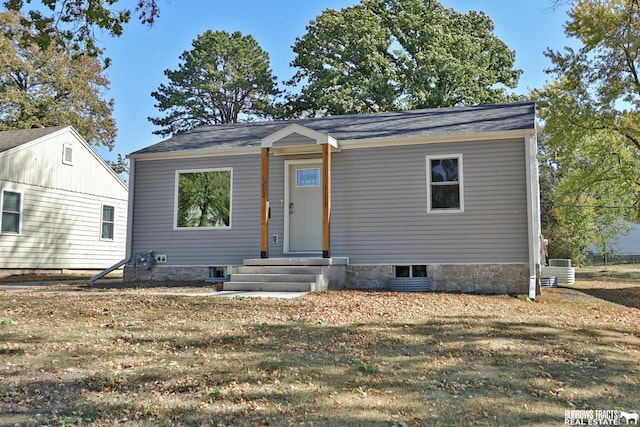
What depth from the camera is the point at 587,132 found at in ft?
46.5

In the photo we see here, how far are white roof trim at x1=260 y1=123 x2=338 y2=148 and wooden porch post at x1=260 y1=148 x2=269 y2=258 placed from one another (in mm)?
350

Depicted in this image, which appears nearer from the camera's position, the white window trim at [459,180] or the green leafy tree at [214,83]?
the white window trim at [459,180]

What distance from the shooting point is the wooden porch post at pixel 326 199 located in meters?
10.5

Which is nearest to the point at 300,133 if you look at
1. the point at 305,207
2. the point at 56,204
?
the point at 305,207

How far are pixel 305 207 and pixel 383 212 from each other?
1.80 metres

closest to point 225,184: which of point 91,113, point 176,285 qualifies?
point 176,285

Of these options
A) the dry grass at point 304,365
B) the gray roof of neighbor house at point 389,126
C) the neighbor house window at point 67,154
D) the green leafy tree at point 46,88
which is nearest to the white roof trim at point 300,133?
the gray roof of neighbor house at point 389,126

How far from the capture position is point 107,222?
61.2ft

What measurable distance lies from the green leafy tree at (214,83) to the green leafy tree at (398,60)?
2618 mm

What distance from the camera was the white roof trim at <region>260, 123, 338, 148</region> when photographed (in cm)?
1062

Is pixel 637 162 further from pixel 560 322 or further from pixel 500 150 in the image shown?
pixel 560 322

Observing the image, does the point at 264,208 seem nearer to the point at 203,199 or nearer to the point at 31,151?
the point at 203,199

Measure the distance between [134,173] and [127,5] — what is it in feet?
20.5

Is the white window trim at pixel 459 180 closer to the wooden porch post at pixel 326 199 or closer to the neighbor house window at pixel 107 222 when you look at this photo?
the wooden porch post at pixel 326 199
